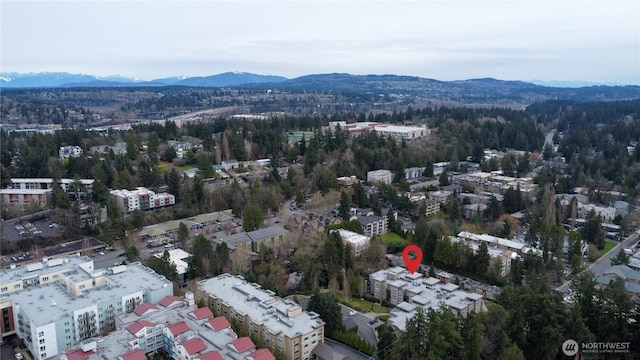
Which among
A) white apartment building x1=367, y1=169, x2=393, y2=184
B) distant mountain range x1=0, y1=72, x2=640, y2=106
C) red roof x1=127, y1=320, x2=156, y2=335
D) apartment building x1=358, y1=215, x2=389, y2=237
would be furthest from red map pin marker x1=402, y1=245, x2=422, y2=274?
distant mountain range x1=0, y1=72, x2=640, y2=106

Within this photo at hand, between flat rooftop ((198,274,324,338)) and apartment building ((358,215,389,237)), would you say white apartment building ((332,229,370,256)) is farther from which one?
flat rooftop ((198,274,324,338))

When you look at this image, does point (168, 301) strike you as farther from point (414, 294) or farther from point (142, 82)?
point (142, 82)

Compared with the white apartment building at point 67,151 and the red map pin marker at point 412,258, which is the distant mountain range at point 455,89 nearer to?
the white apartment building at point 67,151

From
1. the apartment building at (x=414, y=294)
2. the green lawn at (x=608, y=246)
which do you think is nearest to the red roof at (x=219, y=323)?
the apartment building at (x=414, y=294)

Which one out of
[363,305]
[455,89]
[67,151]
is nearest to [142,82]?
[455,89]

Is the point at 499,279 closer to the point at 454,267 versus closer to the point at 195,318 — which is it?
the point at 454,267

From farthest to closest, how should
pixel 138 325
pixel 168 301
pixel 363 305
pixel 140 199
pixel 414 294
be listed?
pixel 140 199 < pixel 363 305 < pixel 414 294 < pixel 168 301 < pixel 138 325

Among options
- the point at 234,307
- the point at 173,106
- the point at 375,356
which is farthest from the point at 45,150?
the point at 173,106
